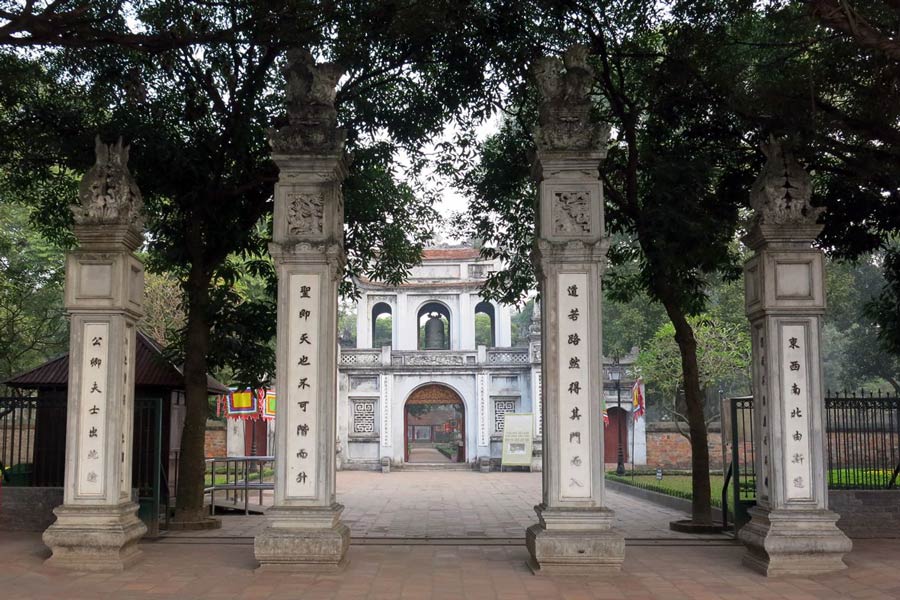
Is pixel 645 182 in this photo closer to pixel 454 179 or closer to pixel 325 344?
pixel 454 179

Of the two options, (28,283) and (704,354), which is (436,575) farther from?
(704,354)

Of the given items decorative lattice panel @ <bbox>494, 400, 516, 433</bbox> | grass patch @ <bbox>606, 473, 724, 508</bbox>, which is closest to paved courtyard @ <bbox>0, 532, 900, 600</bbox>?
grass patch @ <bbox>606, 473, 724, 508</bbox>

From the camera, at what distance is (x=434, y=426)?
4494 cm

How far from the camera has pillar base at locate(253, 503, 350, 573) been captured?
756 centimetres

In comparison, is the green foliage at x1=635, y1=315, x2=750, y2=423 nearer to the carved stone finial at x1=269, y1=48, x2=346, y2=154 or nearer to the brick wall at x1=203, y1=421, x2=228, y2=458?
the brick wall at x1=203, y1=421, x2=228, y2=458

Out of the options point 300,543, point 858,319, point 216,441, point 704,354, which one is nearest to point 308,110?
point 300,543

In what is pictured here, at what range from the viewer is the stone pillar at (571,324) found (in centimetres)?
760

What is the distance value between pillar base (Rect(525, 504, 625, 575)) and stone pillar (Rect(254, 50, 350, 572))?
1.82 meters

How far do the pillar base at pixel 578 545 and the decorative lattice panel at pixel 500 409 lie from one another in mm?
22724

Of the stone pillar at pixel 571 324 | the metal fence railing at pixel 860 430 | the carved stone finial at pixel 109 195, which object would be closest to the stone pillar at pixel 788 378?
the stone pillar at pixel 571 324

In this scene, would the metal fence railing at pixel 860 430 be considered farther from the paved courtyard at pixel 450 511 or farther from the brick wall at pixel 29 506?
the brick wall at pixel 29 506

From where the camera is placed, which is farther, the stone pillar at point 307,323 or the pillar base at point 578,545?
the stone pillar at point 307,323

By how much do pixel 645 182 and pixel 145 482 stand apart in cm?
775

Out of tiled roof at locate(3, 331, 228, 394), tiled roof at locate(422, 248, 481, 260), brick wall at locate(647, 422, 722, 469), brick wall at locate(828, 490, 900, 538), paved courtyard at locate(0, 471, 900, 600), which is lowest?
brick wall at locate(647, 422, 722, 469)
